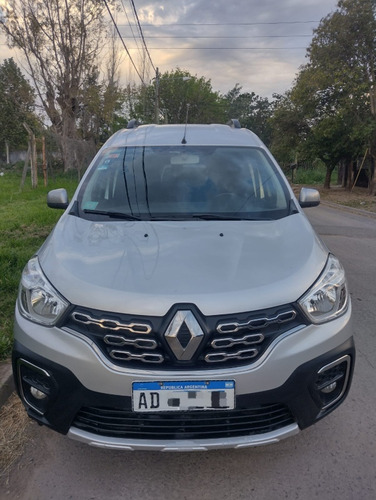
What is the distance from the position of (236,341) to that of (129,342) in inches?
18.6

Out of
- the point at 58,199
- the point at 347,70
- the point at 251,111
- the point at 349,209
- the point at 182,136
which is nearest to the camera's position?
the point at 58,199

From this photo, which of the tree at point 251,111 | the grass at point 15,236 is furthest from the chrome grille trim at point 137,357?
the tree at point 251,111

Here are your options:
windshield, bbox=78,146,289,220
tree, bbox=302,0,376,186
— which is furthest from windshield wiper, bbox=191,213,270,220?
tree, bbox=302,0,376,186

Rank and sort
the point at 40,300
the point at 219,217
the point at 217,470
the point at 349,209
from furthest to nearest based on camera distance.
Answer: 1. the point at 349,209
2. the point at 219,217
3. the point at 217,470
4. the point at 40,300

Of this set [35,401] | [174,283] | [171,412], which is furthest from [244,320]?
[35,401]

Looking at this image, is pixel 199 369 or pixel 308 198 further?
pixel 308 198

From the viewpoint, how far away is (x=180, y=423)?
6.32 feet

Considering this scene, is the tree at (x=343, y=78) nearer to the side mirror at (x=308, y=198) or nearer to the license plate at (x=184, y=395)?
the side mirror at (x=308, y=198)

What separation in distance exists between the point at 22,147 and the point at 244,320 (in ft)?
132

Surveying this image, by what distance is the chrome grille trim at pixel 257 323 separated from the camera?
6.16ft

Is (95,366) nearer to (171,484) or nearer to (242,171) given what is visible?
(171,484)

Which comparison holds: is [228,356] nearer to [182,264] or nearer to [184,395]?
[184,395]

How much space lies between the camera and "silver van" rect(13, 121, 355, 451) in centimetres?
187

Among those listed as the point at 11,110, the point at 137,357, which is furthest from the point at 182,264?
the point at 11,110
